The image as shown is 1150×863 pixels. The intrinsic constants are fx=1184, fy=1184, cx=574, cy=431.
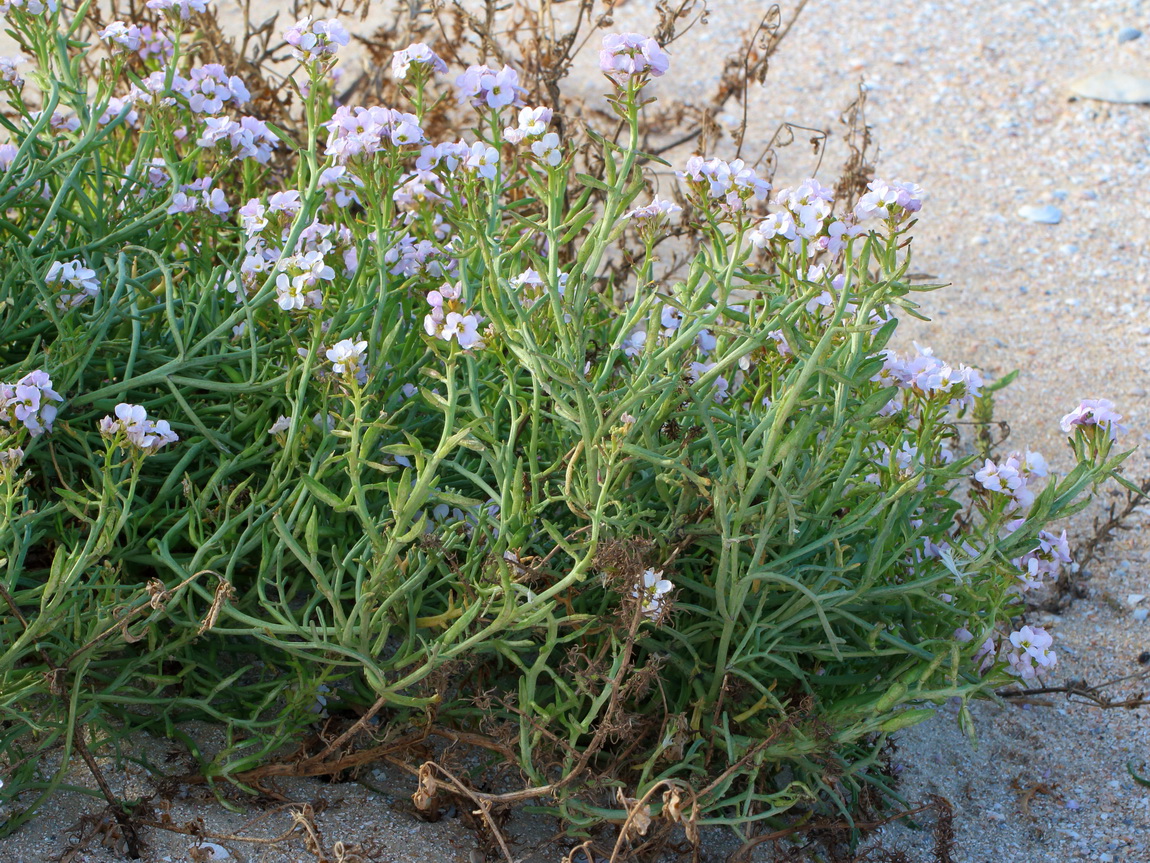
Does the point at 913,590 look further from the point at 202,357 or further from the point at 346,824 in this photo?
the point at 202,357

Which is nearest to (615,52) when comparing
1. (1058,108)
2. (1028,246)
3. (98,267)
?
(98,267)

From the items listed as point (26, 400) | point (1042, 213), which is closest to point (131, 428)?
point (26, 400)

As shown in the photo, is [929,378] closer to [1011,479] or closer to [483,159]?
[1011,479]

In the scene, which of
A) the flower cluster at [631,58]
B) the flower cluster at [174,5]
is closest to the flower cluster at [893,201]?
the flower cluster at [631,58]

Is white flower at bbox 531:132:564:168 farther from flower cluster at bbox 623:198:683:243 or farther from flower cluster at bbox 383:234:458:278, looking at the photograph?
flower cluster at bbox 383:234:458:278

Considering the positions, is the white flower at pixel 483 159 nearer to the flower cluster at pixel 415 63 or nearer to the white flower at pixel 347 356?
the flower cluster at pixel 415 63

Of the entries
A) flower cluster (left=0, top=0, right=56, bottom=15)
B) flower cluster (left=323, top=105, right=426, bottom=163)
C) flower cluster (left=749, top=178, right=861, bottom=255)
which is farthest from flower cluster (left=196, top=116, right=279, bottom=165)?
flower cluster (left=749, top=178, right=861, bottom=255)
